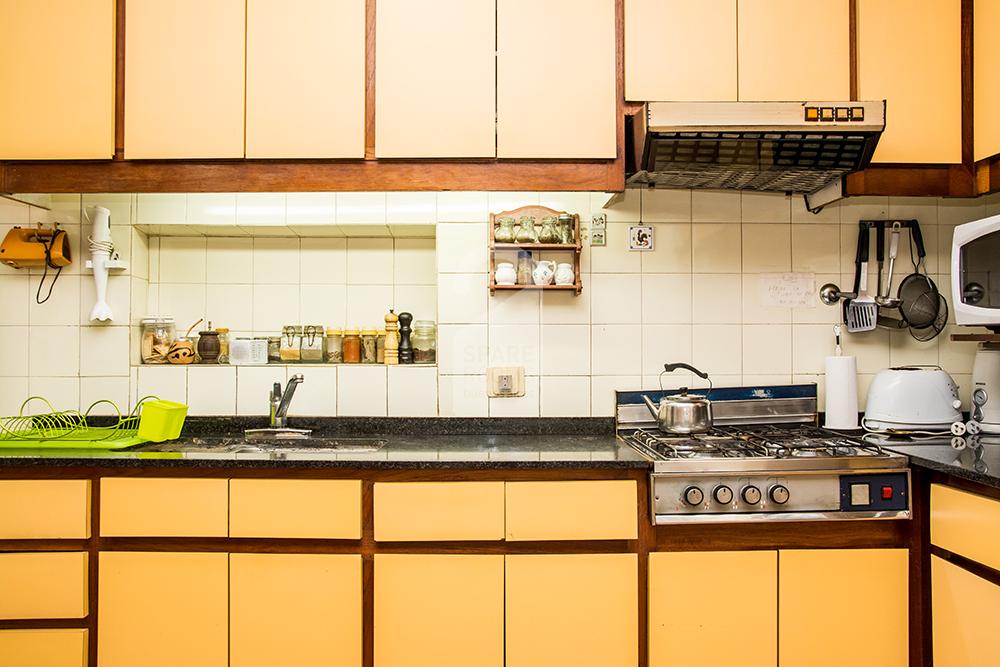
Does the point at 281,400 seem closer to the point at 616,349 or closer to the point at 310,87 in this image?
the point at 310,87

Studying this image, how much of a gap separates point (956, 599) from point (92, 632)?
2527 millimetres

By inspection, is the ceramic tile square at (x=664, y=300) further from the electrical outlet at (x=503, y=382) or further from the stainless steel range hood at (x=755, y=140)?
the electrical outlet at (x=503, y=382)

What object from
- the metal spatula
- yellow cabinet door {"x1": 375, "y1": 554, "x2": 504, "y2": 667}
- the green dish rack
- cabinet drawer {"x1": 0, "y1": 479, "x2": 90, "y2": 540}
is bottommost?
yellow cabinet door {"x1": 375, "y1": 554, "x2": 504, "y2": 667}

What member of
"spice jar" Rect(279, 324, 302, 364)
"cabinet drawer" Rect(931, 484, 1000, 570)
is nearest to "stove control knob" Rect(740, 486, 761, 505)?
Result: "cabinet drawer" Rect(931, 484, 1000, 570)

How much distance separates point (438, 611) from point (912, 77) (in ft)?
7.79

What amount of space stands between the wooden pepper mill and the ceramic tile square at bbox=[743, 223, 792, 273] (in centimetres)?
142

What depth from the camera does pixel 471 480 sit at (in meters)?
1.84

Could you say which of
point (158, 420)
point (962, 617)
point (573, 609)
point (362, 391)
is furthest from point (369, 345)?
point (962, 617)

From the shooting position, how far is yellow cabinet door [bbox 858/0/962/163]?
6.93ft

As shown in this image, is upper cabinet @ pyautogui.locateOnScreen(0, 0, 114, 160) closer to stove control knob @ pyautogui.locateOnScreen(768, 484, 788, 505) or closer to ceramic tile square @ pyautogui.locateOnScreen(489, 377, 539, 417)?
ceramic tile square @ pyautogui.locateOnScreen(489, 377, 539, 417)

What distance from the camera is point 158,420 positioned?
6.92 ft

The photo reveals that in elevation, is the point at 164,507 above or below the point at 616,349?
below

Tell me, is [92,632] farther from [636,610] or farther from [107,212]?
[636,610]

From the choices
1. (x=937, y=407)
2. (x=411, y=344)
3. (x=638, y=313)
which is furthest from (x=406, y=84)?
(x=937, y=407)
